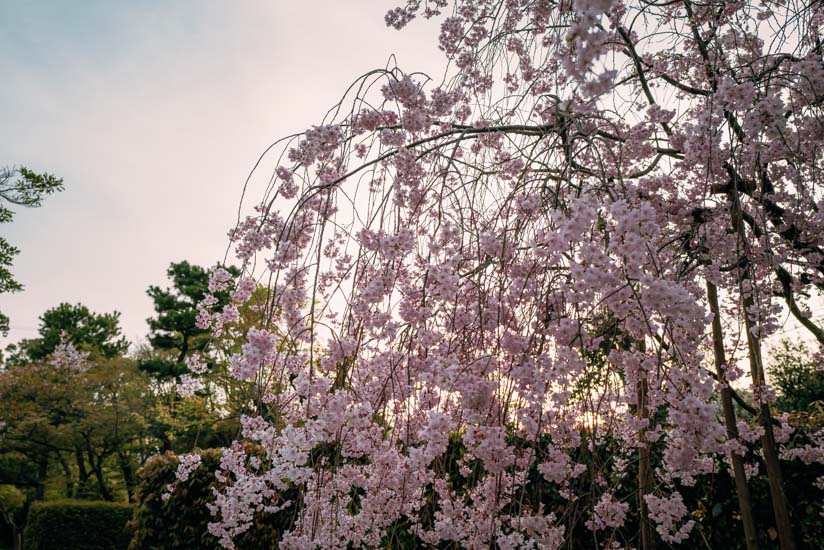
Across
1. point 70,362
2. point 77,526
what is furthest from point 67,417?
point 77,526

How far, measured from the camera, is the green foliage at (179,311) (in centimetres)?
1647

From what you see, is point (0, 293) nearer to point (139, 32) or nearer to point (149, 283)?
point (139, 32)

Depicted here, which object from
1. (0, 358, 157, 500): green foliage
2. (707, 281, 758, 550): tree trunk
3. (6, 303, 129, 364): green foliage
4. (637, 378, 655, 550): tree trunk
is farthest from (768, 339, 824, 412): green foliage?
(6, 303, 129, 364): green foliage

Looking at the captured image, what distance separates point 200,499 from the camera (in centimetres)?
443

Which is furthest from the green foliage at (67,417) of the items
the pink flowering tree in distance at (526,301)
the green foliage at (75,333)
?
the pink flowering tree in distance at (526,301)

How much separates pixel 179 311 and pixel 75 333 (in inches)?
227

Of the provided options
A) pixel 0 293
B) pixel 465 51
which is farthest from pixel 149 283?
pixel 465 51

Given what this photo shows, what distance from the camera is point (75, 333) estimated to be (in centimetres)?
1900

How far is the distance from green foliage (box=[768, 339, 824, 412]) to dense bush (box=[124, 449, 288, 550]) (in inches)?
222

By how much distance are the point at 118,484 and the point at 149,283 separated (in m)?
6.39

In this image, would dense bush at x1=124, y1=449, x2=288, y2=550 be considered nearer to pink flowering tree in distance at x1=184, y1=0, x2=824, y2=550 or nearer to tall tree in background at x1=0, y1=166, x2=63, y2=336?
pink flowering tree in distance at x1=184, y1=0, x2=824, y2=550

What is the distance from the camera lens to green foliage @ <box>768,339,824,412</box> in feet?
19.4

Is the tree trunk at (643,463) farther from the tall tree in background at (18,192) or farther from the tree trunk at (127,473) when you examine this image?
the tree trunk at (127,473)

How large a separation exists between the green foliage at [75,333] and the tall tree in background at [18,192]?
10.4 meters
